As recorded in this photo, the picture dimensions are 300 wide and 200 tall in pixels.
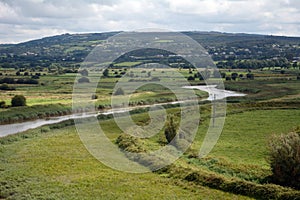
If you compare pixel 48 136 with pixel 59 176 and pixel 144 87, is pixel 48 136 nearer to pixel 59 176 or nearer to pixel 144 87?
pixel 59 176

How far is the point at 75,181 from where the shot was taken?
23266 millimetres

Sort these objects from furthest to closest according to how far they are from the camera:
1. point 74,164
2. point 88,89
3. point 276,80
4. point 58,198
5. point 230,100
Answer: point 276,80, point 88,89, point 230,100, point 74,164, point 58,198

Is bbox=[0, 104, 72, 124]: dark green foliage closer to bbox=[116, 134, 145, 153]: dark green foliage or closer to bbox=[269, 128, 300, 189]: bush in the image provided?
bbox=[116, 134, 145, 153]: dark green foliage

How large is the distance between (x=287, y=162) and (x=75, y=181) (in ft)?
40.4

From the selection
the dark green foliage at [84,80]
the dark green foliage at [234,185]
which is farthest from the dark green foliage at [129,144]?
the dark green foliage at [84,80]

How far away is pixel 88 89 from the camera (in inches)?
3499

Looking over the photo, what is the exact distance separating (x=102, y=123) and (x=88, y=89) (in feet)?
130

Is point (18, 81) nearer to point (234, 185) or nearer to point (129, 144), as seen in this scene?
point (129, 144)

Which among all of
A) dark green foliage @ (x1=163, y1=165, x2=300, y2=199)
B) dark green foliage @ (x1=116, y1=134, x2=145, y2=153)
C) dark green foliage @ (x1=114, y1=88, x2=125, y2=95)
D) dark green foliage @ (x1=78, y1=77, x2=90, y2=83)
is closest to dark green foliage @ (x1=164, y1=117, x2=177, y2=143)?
dark green foliage @ (x1=116, y1=134, x2=145, y2=153)

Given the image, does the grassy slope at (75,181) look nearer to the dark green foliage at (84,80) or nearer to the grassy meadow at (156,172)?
the grassy meadow at (156,172)

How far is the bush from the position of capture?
2092 centimetres

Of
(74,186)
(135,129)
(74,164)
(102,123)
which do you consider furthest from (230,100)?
(74,186)

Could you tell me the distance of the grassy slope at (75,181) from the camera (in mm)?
20656

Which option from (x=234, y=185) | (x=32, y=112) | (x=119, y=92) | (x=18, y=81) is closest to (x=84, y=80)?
(x=18, y=81)
